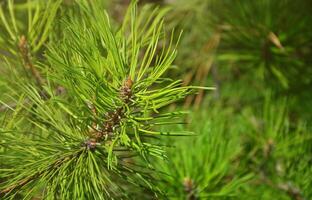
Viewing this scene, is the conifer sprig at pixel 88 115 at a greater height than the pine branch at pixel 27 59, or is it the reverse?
the pine branch at pixel 27 59

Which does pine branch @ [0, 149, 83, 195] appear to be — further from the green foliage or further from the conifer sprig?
the green foliage

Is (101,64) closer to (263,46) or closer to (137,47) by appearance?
(137,47)

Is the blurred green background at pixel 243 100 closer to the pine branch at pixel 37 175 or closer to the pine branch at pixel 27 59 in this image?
the pine branch at pixel 27 59

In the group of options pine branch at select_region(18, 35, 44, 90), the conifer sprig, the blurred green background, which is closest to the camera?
the conifer sprig

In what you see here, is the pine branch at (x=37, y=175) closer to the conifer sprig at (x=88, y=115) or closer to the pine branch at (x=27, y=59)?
the conifer sprig at (x=88, y=115)

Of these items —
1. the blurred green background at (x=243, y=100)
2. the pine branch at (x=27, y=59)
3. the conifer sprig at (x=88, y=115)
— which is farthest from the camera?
the blurred green background at (x=243, y=100)

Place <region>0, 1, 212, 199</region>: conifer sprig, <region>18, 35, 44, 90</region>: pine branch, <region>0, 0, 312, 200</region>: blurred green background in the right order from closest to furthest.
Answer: <region>0, 1, 212, 199</region>: conifer sprig → <region>18, 35, 44, 90</region>: pine branch → <region>0, 0, 312, 200</region>: blurred green background

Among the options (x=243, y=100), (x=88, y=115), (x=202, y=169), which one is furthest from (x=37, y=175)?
(x=243, y=100)

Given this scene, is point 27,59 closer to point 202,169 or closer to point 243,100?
point 202,169

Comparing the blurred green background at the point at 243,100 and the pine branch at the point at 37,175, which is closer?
the pine branch at the point at 37,175

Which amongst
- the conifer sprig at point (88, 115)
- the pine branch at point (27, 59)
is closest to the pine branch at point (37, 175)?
the conifer sprig at point (88, 115)

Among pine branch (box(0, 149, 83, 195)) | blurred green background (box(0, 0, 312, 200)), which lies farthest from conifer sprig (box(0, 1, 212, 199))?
blurred green background (box(0, 0, 312, 200))

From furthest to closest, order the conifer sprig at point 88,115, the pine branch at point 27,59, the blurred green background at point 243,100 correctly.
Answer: the blurred green background at point 243,100
the pine branch at point 27,59
the conifer sprig at point 88,115
